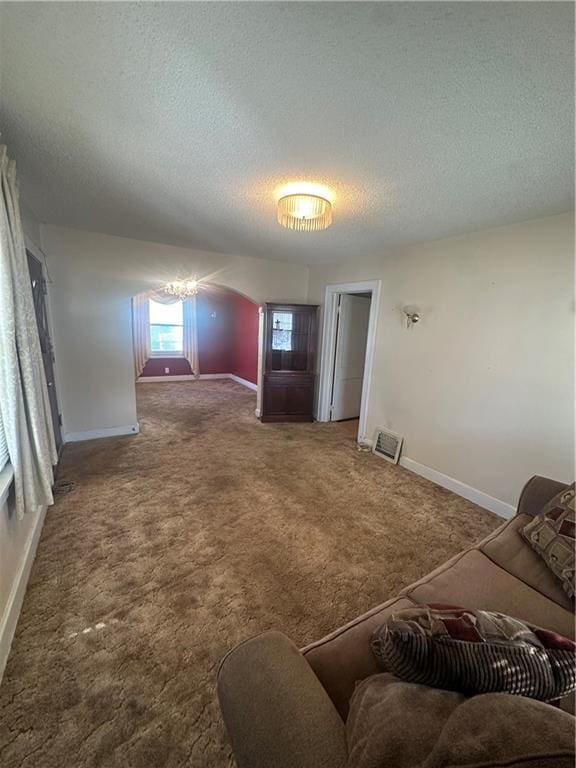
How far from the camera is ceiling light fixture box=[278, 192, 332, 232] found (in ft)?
6.83

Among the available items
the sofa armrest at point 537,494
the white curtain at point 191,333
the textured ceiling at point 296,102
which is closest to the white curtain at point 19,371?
the textured ceiling at point 296,102

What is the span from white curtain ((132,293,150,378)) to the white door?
432 cm

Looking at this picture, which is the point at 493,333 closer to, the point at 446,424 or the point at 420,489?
the point at 446,424

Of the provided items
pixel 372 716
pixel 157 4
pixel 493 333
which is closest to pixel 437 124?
pixel 157 4

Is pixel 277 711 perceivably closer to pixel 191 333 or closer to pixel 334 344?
pixel 334 344

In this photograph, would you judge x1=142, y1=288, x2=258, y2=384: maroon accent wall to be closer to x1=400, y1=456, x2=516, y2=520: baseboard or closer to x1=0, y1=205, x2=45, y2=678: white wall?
x1=400, y1=456, x2=516, y2=520: baseboard

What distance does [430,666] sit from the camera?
0.72 metres

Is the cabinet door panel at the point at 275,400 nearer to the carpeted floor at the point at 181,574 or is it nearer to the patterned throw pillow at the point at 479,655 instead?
the carpeted floor at the point at 181,574

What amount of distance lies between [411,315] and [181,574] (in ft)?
10.2

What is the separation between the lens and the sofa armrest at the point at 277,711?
0.68 m

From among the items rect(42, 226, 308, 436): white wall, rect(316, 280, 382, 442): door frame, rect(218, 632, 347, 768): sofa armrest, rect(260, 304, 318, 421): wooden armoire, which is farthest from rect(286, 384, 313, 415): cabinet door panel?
rect(218, 632, 347, 768): sofa armrest

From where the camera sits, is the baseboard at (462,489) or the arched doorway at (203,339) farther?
the arched doorway at (203,339)

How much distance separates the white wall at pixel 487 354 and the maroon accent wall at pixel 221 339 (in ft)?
13.3

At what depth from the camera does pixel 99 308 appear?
147 inches
